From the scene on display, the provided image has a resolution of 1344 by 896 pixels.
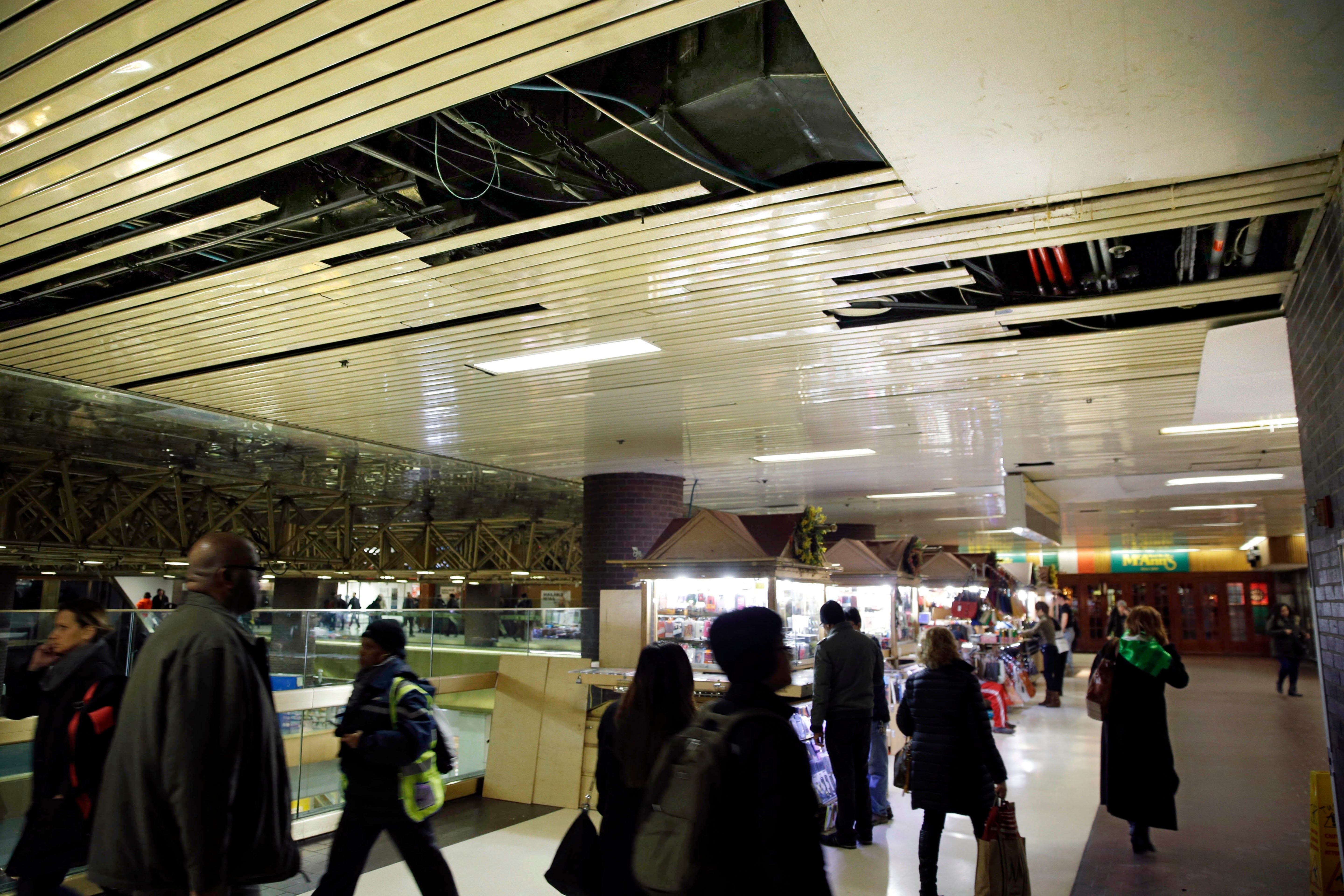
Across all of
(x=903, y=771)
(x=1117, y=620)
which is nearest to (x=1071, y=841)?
(x=903, y=771)

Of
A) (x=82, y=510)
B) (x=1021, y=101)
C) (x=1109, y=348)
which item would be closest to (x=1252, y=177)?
(x=1021, y=101)

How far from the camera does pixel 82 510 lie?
13367 millimetres

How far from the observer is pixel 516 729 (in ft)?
26.1

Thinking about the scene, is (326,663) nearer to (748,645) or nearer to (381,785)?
(381,785)

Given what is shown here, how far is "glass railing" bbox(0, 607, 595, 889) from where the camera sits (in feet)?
17.1

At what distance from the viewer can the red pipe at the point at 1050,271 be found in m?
4.89

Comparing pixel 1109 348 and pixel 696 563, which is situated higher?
pixel 1109 348

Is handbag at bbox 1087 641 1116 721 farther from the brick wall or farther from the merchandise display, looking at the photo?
the merchandise display

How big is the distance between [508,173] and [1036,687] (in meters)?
15.7

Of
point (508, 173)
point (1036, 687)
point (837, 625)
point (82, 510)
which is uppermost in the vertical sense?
point (508, 173)

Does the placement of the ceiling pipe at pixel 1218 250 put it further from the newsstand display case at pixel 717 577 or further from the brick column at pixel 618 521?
the brick column at pixel 618 521

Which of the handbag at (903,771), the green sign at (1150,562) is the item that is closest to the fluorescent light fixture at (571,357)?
the handbag at (903,771)

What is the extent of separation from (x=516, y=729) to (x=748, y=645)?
6247 millimetres

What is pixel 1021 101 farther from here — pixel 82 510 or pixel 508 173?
pixel 82 510
